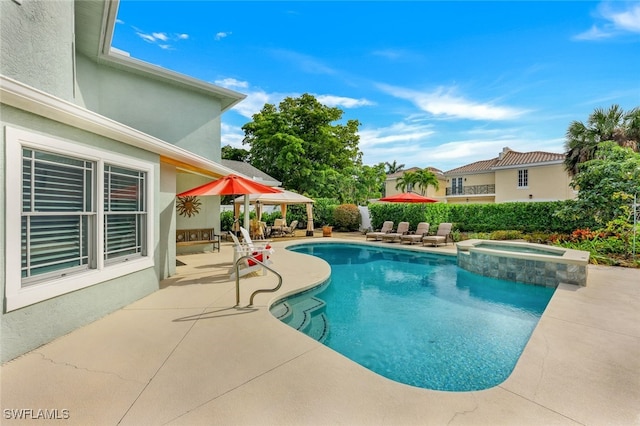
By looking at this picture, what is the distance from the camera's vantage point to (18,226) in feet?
12.6

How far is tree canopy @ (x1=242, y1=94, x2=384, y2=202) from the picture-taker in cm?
3127

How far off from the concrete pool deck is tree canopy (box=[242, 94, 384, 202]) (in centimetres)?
2572

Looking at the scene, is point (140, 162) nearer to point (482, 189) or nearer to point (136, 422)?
point (136, 422)

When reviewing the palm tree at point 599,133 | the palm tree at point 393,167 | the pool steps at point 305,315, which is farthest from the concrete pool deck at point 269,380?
the palm tree at point 393,167

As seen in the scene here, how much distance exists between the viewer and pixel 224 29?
13.6 metres

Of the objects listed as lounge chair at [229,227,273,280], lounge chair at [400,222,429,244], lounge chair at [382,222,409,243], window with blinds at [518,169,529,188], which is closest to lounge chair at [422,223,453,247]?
lounge chair at [400,222,429,244]

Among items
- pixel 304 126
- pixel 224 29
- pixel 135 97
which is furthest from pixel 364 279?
pixel 304 126

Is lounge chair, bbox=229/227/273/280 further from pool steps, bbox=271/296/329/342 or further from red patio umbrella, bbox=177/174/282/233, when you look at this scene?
pool steps, bbox=271/296/329/342

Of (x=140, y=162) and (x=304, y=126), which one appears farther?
(x=304, y=126)

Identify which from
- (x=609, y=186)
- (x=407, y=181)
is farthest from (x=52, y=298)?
(x=407, y=181)

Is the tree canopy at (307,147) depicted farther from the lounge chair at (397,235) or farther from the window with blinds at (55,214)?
the window with blinds at (55,214)

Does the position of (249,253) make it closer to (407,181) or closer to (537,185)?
(537,185)

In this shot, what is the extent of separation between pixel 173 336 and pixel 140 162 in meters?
3.95

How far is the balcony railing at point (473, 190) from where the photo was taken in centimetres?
3216
